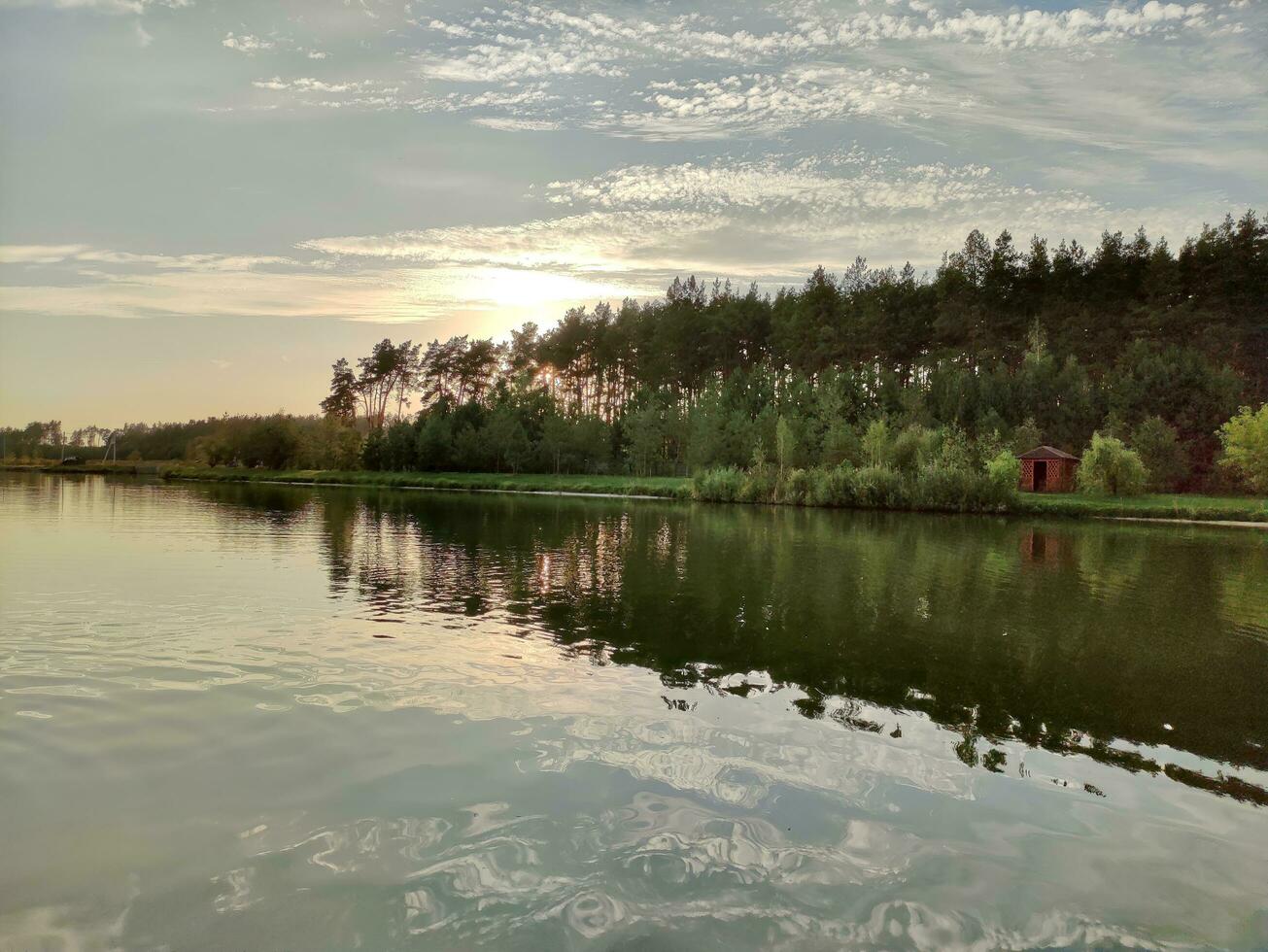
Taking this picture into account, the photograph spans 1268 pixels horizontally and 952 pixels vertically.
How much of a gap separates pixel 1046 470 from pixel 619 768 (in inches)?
2147

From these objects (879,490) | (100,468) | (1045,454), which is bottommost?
(100,468)

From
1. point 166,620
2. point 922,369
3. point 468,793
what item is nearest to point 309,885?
point 468,793

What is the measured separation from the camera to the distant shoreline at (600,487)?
139ft

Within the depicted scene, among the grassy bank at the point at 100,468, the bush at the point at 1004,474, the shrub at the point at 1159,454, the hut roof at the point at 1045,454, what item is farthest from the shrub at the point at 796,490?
the grassy bank at the point at 100,468

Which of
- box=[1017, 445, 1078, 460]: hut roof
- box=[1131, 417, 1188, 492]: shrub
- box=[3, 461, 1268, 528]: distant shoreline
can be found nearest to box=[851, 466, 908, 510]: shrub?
box=[3, 461, 1268, 528]: distant shoreline

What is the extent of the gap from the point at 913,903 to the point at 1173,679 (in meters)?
7.27

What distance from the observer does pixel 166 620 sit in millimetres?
12039

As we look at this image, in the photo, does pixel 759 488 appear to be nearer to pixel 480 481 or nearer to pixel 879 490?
pixel 879 490

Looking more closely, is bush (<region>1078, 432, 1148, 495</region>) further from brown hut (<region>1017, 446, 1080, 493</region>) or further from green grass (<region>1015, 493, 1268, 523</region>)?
brown hut (<region>1017, 446, 1080, 493</region>)

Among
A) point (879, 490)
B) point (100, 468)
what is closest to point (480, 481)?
point (879, 490)

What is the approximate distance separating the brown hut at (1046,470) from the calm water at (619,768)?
40610 millimetres

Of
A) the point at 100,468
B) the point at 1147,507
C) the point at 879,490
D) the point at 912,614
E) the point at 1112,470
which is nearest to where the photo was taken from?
the point at 912,614

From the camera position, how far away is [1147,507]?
43438 millimetres

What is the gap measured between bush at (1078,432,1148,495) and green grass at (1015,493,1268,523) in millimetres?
658
